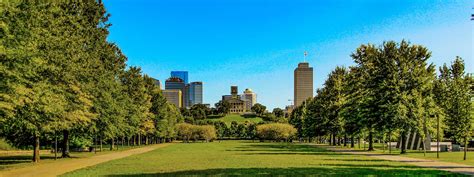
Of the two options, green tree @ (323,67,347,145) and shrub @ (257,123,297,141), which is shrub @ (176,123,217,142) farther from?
green tree @ (323,67,347,145)

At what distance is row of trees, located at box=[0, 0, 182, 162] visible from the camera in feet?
81.7

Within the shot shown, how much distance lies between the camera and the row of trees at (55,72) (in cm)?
2491

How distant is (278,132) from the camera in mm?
127938

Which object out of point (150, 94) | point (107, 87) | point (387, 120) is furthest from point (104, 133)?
point (150, 94)

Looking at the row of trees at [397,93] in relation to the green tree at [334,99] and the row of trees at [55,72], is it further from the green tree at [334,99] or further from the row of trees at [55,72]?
the row of trees at [55,72]

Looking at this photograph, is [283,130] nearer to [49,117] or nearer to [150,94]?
[150,94]

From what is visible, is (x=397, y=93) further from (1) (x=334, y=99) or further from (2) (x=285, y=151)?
(1) (x=334, y=99)

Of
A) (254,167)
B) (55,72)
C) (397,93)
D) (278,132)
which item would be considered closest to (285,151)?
(397,93)

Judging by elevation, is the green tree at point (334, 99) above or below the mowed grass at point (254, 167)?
above

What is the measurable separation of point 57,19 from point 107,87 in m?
17.0

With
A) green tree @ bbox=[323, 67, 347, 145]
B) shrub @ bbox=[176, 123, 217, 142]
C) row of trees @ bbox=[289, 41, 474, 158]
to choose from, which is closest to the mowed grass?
row of trees @ bbox=[289, 41, 474, 158]

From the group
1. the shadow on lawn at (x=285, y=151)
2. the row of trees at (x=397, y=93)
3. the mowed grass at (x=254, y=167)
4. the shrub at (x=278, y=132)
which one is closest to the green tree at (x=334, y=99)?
the shadow on lawn at (x=285, y=151)

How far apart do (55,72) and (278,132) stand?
99.8 m

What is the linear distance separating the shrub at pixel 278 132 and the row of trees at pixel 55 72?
237 feet
